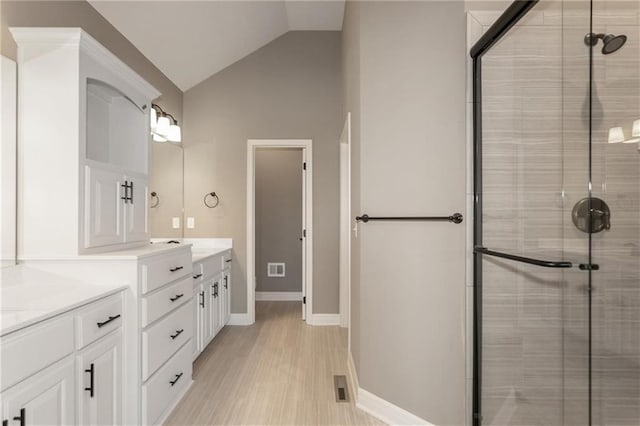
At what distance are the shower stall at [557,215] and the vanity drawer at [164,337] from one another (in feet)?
5.78

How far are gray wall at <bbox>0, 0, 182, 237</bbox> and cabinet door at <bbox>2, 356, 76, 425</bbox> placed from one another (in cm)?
151

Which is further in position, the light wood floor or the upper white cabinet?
the light wood floor

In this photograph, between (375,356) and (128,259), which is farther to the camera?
(375,356)

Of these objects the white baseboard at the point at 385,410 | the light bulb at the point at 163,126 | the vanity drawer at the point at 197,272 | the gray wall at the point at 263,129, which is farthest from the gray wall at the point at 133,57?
the white baseboard at the point at 385,410

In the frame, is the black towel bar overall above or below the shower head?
below

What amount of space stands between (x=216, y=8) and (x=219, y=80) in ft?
3.29

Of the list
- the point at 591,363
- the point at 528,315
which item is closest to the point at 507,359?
the point at 528,315

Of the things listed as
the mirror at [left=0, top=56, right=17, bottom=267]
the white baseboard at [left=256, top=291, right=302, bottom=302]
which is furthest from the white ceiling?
the white baseboard at [left=256, top=291, right=302, bottom=302]

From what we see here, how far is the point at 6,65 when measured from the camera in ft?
5.64

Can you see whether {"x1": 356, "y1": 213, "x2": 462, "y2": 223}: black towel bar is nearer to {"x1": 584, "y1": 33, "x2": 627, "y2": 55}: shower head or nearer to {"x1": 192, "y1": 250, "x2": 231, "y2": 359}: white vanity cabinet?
{"x1": 584, "y1": 33, "x2": 627, "y2": 55}: shower head

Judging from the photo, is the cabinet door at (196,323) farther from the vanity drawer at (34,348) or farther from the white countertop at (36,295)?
the vanity drawer at (34,348)

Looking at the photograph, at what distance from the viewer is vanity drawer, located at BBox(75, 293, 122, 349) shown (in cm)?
148

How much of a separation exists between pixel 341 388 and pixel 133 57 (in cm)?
309

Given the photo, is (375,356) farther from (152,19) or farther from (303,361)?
(152,19)
